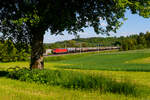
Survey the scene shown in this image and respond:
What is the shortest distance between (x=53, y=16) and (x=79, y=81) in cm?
471

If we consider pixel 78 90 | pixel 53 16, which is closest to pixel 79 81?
pixel 78 90

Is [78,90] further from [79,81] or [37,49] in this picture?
[37,49]

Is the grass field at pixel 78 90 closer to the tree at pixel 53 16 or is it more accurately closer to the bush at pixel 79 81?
the bush at pixel 79 81

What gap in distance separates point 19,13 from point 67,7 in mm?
3203

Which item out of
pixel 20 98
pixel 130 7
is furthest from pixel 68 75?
pixel 130 7

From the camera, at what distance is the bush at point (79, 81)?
9297 mm

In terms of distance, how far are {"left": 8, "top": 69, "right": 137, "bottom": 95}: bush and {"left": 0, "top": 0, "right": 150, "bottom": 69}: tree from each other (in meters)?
2.46

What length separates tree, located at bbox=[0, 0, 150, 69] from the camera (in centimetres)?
1244

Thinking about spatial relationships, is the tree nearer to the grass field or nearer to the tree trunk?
the tree trunk

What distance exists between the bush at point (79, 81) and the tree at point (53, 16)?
2464 mm

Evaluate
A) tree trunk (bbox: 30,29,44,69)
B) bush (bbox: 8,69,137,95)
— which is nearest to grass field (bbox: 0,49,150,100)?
bush (bbox: 8,69,137,95)

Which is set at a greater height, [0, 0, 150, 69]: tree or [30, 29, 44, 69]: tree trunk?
[0, 0, 150, 69]: tree

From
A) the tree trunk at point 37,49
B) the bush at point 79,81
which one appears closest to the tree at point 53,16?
the tree trunk at point 37,49

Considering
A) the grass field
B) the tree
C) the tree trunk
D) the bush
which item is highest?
the tree
